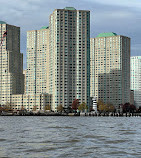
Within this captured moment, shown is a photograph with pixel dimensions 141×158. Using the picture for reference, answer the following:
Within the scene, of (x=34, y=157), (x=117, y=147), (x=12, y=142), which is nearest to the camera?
(x=34, y=157)

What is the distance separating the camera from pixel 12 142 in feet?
160

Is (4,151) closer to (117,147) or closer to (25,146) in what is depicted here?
(25,146)

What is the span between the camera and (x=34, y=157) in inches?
1446

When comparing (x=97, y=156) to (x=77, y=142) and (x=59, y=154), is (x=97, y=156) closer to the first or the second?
(x=59, y=154)

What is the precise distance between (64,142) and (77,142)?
1.71m

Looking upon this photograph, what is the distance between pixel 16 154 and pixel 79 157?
666cm

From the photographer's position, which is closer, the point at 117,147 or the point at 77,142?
the point at 117,147

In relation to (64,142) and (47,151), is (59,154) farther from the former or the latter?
(64,142)

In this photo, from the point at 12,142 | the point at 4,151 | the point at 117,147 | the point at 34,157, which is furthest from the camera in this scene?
the point at 12,142

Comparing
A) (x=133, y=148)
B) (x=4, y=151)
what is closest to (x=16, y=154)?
(x=4, y=151)

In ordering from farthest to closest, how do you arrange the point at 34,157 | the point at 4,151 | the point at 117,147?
the point at 117,147 → the point at 4,151 → the point at 34,157

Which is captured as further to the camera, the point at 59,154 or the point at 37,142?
the point at 37,142

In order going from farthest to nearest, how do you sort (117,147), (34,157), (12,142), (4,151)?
(12,142)
(117,147)
(4,151)
(34,157)

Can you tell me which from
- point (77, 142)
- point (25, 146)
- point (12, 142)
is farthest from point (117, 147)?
point (12, 142)
